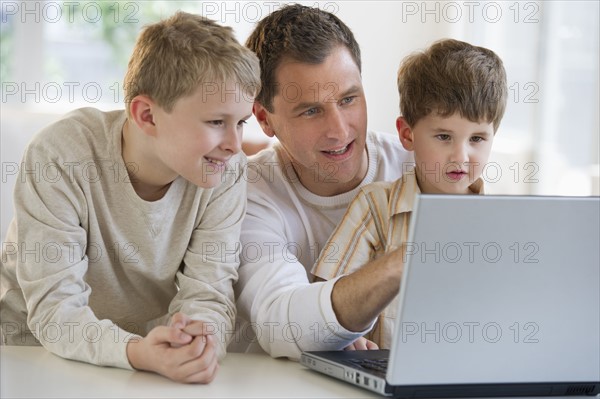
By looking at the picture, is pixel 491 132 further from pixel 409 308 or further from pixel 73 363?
pixel 73 363

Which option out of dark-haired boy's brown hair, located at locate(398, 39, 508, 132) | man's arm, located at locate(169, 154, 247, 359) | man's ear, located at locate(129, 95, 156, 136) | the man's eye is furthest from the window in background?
man's ear, located at locate(129, 95, 156, 136)

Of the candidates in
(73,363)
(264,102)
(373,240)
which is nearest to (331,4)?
(264,102)

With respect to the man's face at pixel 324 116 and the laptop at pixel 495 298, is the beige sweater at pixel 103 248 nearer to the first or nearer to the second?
the man's face at pixel 324 116

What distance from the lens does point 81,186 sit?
138 cm

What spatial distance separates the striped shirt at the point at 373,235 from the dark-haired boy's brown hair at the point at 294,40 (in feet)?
0.96

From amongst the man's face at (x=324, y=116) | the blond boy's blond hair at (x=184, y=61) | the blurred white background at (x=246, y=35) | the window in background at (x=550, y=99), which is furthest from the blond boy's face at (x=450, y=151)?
the blurred white background at (x=246, y=35)

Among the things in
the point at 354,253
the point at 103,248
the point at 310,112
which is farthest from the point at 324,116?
the point at 103,248

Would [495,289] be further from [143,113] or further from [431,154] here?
[143,113]

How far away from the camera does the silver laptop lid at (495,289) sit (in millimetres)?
1004

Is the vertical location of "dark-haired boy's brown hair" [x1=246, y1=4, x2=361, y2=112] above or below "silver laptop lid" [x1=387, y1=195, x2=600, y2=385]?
above

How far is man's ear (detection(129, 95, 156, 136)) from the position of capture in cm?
138

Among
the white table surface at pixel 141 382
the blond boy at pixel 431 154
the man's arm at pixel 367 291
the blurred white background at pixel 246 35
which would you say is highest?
the blurred white background at pixel 246 35

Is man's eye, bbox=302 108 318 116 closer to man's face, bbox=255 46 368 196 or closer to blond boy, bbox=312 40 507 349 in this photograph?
man's face, bbox=255 46 368 196

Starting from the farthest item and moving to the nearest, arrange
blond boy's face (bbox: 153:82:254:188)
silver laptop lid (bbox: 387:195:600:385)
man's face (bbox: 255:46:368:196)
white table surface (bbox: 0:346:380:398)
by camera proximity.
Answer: man's face (bbox: 255:46:368:196) → blond boy's face (bbox: 153:82:254:188) → white table surface (bbox: 0:346:380:398) → silver laptop lid (bbox: 387:195:600:385)
